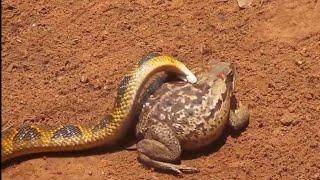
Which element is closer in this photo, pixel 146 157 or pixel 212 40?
pixel 146 157

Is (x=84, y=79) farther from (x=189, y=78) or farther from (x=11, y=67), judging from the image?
(x=189, y=78)

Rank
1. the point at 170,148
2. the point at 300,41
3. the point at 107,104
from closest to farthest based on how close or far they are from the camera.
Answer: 1. the point at 170,148
2. the point at 107,104
3. the point at 300,41

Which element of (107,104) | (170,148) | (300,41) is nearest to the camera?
(170,148)

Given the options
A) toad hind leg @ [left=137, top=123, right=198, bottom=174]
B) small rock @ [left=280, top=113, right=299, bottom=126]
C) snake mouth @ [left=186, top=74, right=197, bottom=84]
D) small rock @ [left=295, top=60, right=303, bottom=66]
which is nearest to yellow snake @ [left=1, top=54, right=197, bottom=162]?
snake mouth @ [left=186, top=74, right=197, bottom=84]

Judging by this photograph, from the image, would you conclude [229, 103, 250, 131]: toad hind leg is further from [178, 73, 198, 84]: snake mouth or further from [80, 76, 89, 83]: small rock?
[80, 76, 89, 83]: small rock

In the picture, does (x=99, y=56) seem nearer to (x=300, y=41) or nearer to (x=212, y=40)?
(x=212, y=40)

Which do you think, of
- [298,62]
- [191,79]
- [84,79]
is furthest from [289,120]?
Result: [84,79]

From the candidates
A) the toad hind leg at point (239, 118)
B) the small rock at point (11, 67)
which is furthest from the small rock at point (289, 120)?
the small rock at point (11, 67)

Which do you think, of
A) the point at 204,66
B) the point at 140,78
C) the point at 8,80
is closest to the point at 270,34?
the point at 204,66
